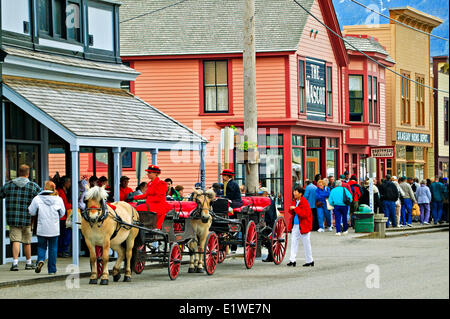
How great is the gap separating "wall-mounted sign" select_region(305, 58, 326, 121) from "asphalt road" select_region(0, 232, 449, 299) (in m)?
14.7

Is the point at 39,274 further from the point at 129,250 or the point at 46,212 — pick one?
the point at 129,250

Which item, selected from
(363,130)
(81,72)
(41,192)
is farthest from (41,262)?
(363,130)

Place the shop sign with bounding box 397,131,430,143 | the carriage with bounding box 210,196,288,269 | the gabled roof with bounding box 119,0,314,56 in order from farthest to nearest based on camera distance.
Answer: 1. the shop sign with bounding box 397,131,430,143
2. the gabled roof with bounding box 119,0,314,56
3. the carriage with bounding box 210,196,288,269

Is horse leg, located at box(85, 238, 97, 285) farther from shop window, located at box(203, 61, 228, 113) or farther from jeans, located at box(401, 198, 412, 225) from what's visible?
jeans, located at box(401, 198, 412, 225)

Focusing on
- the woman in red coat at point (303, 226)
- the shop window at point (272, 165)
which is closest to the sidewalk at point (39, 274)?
the woman in red coat at point (303, 226)

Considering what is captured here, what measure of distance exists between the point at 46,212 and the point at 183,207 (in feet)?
9.03

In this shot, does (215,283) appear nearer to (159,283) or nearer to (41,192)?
(159,283)

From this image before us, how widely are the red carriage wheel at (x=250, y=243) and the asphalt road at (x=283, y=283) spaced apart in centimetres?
21

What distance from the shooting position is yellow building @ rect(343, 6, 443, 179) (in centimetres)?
4538

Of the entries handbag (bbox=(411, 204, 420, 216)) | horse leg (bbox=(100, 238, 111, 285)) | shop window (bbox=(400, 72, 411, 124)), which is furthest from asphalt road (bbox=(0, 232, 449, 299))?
shop window (bbox=(400, 72, 411, 124))

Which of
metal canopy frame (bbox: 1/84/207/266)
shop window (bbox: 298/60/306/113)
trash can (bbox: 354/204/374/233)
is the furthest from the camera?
shop window (bbox: 298/60/306/113)

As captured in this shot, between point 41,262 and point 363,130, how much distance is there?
25.4 meters

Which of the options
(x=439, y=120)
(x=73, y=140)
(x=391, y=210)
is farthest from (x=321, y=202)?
(x=439, y=120)

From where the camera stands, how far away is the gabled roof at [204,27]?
3431 cm
